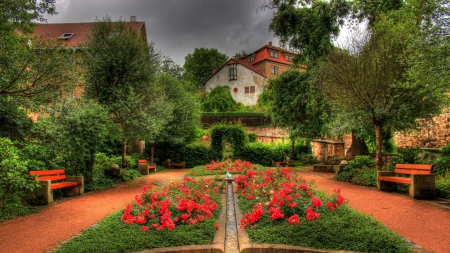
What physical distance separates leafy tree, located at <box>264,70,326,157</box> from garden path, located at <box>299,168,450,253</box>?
7408 mm

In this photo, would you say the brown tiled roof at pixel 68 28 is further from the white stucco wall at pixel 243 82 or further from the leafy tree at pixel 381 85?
the leafy tree at pixel 381 85

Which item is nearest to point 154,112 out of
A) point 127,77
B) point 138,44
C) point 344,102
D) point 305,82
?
point 127,77

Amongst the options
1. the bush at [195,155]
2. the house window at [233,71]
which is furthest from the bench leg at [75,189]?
the house window at [233,71]

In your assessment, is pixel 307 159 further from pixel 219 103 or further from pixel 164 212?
pixel 219 103

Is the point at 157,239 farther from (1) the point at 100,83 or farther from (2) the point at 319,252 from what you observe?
(1) the point at 100,83

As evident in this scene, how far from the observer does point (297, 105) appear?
16547mm

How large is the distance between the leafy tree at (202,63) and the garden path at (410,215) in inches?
1766

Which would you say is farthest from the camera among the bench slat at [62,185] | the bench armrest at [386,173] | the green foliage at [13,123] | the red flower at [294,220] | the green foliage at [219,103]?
the green foliage at [219,103]

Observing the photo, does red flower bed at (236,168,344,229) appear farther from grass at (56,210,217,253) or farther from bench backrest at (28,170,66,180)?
bench backrest at (28,170,66,180)

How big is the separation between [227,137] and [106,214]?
12.9m

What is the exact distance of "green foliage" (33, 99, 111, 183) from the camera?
877 cm

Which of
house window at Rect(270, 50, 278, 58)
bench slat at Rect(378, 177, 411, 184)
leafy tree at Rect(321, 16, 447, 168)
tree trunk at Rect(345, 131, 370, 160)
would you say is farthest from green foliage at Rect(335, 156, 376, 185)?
house window at Rect(270, 50, 278, 58)

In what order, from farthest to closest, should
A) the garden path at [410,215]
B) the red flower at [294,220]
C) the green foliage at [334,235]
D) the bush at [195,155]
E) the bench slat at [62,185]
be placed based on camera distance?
the bush at [195,155], the bench slat at [62,185], the garden path at [410,215], the red flower at [294,220], the green foliage at [334,235]

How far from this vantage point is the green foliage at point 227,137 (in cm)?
1847
